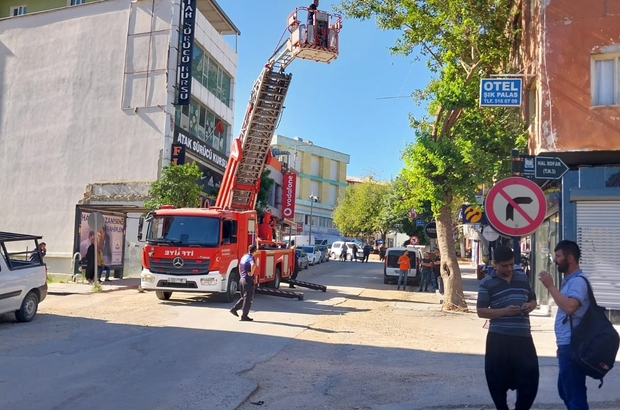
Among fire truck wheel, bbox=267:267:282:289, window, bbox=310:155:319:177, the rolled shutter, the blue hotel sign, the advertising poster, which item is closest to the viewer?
the blue hotel sign

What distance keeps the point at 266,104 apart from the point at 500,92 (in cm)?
738

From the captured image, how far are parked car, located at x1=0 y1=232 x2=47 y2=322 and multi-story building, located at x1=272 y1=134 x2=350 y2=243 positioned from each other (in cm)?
6005

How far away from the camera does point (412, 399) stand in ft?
23.0

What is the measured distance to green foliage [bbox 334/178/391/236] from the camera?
72.1m

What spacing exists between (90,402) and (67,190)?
22013 mm

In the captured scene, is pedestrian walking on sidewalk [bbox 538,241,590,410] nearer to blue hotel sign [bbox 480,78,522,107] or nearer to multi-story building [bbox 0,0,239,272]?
blue hotel sign [bbox 480,78,522,107]

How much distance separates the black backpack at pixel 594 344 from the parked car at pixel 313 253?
36.3m

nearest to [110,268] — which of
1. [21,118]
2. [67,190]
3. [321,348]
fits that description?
[67,190]

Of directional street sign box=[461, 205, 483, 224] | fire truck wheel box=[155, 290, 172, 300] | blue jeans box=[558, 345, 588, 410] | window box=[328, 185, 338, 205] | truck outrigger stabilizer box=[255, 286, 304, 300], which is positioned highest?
window box=[328, 185, 338, 205]

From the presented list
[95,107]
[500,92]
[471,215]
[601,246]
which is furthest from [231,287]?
[95,107]

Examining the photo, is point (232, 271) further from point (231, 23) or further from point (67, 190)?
point (231, 23)

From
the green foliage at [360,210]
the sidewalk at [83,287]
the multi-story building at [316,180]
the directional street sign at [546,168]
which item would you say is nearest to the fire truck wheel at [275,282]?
the sidewalk at [83,287]

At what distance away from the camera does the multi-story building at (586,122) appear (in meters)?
14.1

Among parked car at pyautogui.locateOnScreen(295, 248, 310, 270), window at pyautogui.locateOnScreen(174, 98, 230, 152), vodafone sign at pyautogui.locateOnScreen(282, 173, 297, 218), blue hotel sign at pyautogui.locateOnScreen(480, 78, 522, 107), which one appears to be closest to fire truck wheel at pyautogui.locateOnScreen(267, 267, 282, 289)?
window at pyautogui.locateOnScreen(174, 98, 230, 152)
